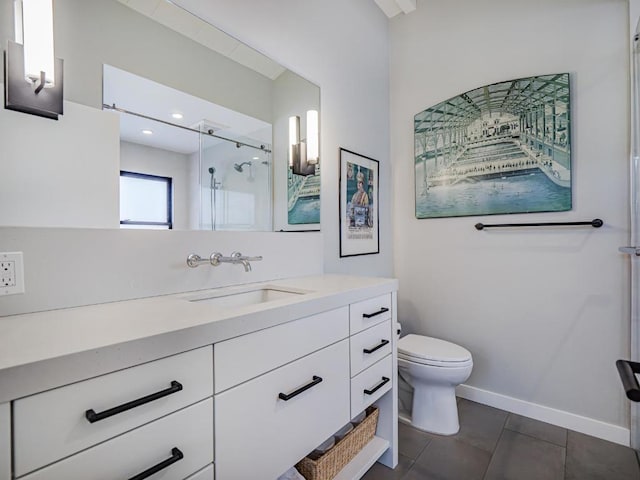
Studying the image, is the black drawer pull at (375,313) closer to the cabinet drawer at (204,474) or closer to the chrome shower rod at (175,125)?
the cabinet drawer at (204,474)

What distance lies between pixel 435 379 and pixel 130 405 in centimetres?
165

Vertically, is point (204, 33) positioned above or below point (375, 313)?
above

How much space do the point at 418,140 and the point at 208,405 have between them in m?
2.30

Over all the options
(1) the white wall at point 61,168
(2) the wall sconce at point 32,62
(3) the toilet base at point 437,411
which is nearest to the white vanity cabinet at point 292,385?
(3) the toilet base at point 437,411

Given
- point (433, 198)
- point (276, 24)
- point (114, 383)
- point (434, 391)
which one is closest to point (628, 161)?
point (433, 198)

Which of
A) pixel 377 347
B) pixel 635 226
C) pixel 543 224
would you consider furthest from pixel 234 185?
pixel 635 226

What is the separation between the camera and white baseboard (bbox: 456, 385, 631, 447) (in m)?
1.78

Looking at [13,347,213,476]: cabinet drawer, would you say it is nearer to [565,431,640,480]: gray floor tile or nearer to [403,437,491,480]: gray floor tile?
[403,437,491,480]: gray floor tile

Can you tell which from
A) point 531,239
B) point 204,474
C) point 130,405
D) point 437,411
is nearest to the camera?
A: point 130,405

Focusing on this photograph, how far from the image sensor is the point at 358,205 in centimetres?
228

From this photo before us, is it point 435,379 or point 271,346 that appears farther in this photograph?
point 435,379

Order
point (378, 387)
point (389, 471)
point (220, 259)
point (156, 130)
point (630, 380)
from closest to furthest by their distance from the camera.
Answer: point (630, 380) → point (156, 130) → point (220, 259) → point (378, 387) → point (389, 471)

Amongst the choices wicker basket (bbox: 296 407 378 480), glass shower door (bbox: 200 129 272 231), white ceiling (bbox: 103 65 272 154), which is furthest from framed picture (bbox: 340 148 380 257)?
wicker basket (bbox: 296 407 378 480)

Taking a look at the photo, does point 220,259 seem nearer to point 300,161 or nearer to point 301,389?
point 301,389
